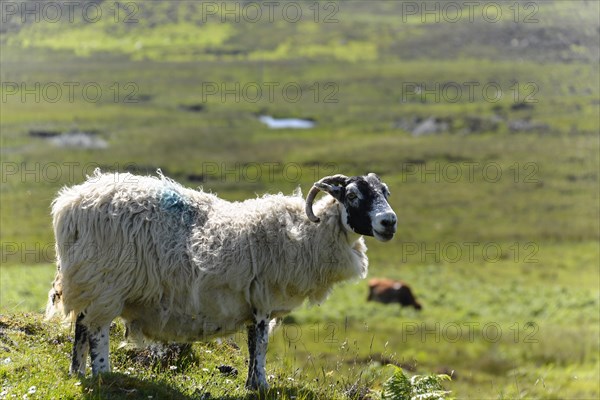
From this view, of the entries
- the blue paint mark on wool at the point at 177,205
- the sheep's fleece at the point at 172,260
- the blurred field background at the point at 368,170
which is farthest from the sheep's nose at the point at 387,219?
the blue paint mark on wool at the point at 177,205

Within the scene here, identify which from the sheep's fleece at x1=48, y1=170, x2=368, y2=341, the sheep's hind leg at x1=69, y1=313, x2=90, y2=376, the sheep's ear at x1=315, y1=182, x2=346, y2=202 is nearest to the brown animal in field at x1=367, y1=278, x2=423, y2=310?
the sheep's fleece at x1=48, y1=170, x2=368, y2=341

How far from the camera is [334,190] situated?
11055mm

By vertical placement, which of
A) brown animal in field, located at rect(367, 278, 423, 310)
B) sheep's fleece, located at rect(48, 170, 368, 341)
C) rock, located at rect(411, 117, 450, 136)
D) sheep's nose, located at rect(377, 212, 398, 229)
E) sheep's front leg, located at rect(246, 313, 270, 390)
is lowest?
brown animal in field, located at rect(367, 278, 423, 310)

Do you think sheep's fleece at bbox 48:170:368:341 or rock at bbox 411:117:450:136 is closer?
sheep's fleece at bbox 48:170:368:341

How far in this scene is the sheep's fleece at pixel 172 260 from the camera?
1008cm

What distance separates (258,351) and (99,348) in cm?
231

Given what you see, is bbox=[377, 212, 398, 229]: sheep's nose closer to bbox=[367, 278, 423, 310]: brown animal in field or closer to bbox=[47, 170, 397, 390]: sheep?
bbox=[47, 170, 397, 390]: sheep

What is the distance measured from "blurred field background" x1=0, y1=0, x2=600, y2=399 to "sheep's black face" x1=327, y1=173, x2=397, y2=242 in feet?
Answer: 5.46

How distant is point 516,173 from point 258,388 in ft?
326

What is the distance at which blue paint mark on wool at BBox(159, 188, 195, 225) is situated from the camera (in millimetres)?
10727

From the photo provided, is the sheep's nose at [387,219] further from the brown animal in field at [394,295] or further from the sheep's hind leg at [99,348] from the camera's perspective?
the brown animal in field at [394,295]

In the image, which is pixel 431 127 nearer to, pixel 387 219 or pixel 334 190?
pixel 334 190

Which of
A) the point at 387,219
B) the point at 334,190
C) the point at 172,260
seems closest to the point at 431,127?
the point at 334,190

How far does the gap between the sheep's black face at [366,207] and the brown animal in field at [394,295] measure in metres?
32.8
